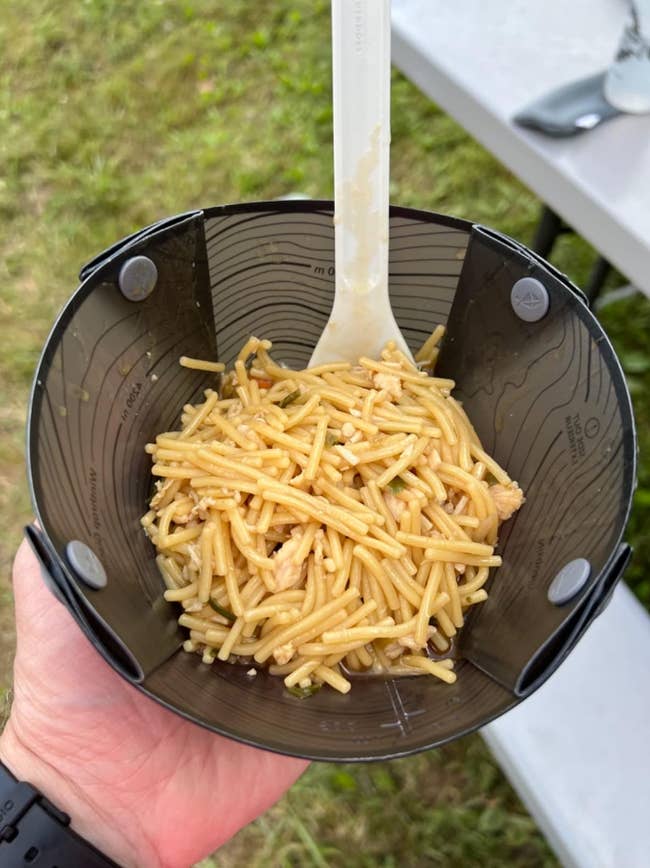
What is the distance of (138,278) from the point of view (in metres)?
1.57

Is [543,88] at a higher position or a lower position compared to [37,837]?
higher

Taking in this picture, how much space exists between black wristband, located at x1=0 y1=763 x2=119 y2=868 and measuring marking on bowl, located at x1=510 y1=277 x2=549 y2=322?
53.8 inches

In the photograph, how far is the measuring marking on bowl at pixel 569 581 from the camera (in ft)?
4.28

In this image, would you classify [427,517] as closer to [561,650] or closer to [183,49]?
[561,650]

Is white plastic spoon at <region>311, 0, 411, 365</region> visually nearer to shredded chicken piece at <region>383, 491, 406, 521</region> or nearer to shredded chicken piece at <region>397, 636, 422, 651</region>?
shredded chicken piece at <region>383, 491, 406, 521</region>

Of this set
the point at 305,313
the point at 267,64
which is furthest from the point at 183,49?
the point at 305,313

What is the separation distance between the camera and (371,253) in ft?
5.30

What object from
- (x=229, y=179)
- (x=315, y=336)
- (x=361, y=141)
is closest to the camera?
(x=361, y=141)

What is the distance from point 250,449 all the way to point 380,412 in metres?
0.29

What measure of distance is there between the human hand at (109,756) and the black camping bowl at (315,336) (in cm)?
31

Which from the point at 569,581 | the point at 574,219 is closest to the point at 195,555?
the point at 569,581

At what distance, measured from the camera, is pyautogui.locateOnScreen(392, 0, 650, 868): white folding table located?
6.95 feet

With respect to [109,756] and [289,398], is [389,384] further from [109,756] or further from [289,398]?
[109,756]

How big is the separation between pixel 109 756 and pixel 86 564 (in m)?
0.68
